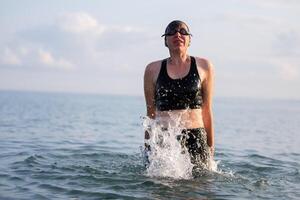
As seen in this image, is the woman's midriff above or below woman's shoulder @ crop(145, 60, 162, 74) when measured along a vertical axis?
below

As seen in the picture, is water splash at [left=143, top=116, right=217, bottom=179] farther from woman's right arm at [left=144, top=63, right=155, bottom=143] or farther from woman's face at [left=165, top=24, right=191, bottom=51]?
woman's face at [left=165, top=24, right=191, bottom=51]

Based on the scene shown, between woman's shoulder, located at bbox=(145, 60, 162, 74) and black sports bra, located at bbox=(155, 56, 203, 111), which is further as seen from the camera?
woman's shoulder, located at bbox=(145, 60, 162, 74)

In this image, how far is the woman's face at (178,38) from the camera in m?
8.82

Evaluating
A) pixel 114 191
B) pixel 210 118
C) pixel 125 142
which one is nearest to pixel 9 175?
pixel 114 191

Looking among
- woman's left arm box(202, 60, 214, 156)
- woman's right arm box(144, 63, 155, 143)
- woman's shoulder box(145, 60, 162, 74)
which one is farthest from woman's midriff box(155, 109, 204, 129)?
woman's shoulder box(145, 60, 162, 74)

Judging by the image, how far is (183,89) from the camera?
874cm

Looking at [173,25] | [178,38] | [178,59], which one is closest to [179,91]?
[178,59]

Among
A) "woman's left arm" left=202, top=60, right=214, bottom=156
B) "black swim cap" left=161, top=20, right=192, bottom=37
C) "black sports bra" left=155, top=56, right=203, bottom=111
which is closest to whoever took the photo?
"black sports bra" left=155, top=56, right=203, bottom=111

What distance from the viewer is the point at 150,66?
29.6ft

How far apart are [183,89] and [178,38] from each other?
2.97 feet

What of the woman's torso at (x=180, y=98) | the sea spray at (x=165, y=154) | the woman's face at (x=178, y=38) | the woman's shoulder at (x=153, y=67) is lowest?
the sea spray at (x=165, y=154)

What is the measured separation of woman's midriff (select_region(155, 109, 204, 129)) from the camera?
348 inches

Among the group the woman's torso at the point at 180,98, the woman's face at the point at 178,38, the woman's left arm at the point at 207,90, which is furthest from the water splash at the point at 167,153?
the woman's face at the point at 178,38

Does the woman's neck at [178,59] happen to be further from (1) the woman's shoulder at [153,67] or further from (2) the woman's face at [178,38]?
(1) the woman's shoulder at [153,67]
